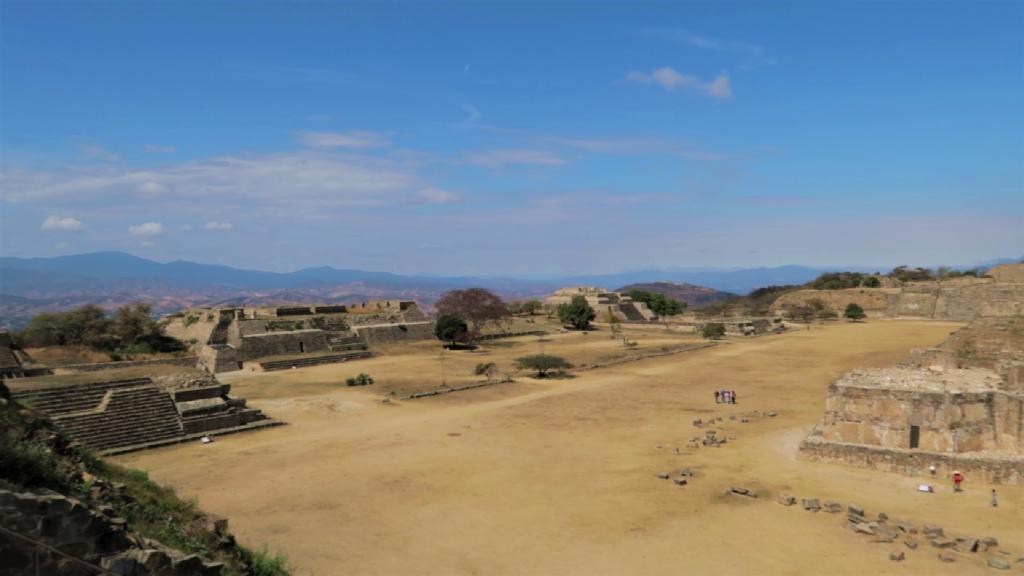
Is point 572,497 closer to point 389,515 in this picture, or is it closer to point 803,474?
point 389,515

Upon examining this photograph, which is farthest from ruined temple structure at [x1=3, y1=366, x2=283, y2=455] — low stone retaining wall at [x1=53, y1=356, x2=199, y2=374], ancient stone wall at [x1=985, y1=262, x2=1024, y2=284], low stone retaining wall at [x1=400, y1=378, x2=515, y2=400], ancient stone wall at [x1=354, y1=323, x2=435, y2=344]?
ancient stone wall at [x1=985, y1=262, x2=1024, y2=284]

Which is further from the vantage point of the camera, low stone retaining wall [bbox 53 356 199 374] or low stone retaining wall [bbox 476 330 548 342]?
low stone retaining wall [bbox 476 330 548 342]

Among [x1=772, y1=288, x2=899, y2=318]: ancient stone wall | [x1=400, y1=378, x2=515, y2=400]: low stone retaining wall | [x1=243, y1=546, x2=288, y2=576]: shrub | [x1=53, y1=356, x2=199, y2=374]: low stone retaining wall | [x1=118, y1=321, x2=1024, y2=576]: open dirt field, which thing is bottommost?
[x1=118, y1=321, x2=1024, y2=576]: open dirt field

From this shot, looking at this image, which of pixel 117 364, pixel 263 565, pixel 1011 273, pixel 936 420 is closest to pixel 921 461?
pixel 936 420

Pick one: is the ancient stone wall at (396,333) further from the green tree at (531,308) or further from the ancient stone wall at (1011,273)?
the ancient stone wall at (1011,273)

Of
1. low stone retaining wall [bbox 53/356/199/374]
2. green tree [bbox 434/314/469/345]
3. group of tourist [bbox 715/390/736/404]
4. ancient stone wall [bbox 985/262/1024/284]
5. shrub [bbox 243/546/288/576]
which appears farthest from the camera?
ancient stone wall [bbox 985/262/1024/284]

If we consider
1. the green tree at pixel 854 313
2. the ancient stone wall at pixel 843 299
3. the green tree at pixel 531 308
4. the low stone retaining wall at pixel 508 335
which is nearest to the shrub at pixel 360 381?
the low stone retaining wall at pixel 508 335

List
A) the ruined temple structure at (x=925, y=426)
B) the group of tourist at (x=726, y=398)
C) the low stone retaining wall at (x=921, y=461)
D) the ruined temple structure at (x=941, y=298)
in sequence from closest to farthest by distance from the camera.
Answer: the low stone retaining wall at (x=921, y=461), the ruined temple structure at (x=925, y=426), the group of tourist at (x=726, y=398), the ruined temple structure at (x=941, y=298)

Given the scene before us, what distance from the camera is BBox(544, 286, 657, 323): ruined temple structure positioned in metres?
66.5

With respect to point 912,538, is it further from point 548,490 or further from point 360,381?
point 360,381

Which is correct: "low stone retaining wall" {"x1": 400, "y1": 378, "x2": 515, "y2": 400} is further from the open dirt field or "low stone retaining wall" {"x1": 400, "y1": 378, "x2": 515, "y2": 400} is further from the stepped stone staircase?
the stepped stone staircase

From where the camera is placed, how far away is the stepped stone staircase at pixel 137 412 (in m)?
18.8

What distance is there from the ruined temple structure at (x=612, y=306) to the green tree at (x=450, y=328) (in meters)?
25.0

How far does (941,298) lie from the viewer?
59625 millimetres
